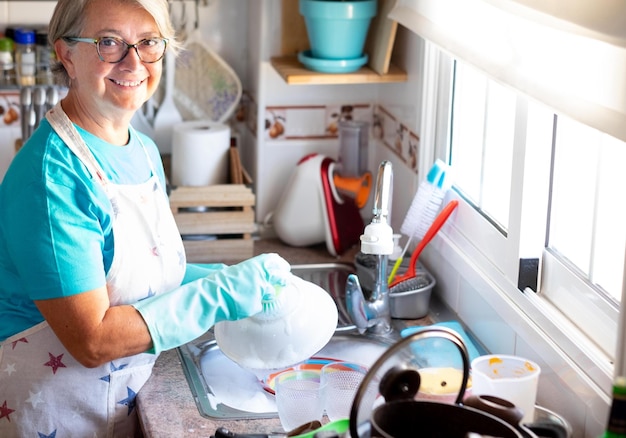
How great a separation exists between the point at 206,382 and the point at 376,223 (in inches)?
18.8

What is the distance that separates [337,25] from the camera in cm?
254

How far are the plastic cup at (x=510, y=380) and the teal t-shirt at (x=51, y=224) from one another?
663 millimetres

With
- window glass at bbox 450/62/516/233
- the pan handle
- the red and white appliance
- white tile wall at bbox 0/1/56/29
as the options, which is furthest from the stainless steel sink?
white tile wall at bbox 0/1/56/29

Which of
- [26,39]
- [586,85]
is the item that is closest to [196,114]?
[26,39]

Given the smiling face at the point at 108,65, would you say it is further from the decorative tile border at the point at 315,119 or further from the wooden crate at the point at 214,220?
the decorative tile border at the point at 315,119

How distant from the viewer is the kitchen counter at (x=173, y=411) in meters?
1.81

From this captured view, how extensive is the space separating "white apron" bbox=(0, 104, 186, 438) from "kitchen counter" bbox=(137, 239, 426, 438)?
54 mm

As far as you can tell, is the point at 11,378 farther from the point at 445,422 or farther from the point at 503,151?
the point at 503,151

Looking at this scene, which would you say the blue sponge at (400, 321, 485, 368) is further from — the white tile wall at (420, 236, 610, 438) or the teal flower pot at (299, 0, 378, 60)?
the teal flower pot at (299, 0, 378, 60)

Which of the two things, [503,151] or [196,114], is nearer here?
[503,151]

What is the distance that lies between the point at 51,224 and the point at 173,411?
418mm

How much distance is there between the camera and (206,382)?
6.72 ft

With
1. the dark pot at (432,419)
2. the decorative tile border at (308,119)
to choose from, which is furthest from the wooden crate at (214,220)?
the dark pot at (432,419)

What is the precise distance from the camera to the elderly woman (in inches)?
68.9
